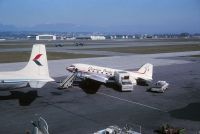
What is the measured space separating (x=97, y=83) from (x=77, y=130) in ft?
80.5

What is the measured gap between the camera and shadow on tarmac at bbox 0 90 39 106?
126 feet

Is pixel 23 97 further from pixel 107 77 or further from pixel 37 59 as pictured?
pixel 107 77

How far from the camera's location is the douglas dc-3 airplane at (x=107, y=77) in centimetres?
4700

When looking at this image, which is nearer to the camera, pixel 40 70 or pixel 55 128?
pixel 55 128

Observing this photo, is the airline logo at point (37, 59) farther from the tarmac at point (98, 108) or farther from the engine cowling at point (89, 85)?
the engine cowling at point (89, 85)

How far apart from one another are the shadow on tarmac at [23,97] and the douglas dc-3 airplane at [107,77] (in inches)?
347

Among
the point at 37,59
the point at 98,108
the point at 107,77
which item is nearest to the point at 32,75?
the point at 37,59

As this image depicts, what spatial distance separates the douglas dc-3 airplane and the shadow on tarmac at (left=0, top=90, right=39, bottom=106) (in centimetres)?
882

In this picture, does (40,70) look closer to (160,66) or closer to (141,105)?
(141,105)

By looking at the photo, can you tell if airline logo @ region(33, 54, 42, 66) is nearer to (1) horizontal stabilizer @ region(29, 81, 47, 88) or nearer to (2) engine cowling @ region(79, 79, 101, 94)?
(1) horizontal stabilizer @ region(29, 81, 47, 88)

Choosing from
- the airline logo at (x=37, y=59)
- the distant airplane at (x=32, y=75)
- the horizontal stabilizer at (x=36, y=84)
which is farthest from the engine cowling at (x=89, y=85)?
the horizontal stabilizer at (x=36, y=84)

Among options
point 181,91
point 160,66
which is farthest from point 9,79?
point 160,66

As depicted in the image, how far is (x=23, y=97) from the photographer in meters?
40.8

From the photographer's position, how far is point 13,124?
29.3 metres
